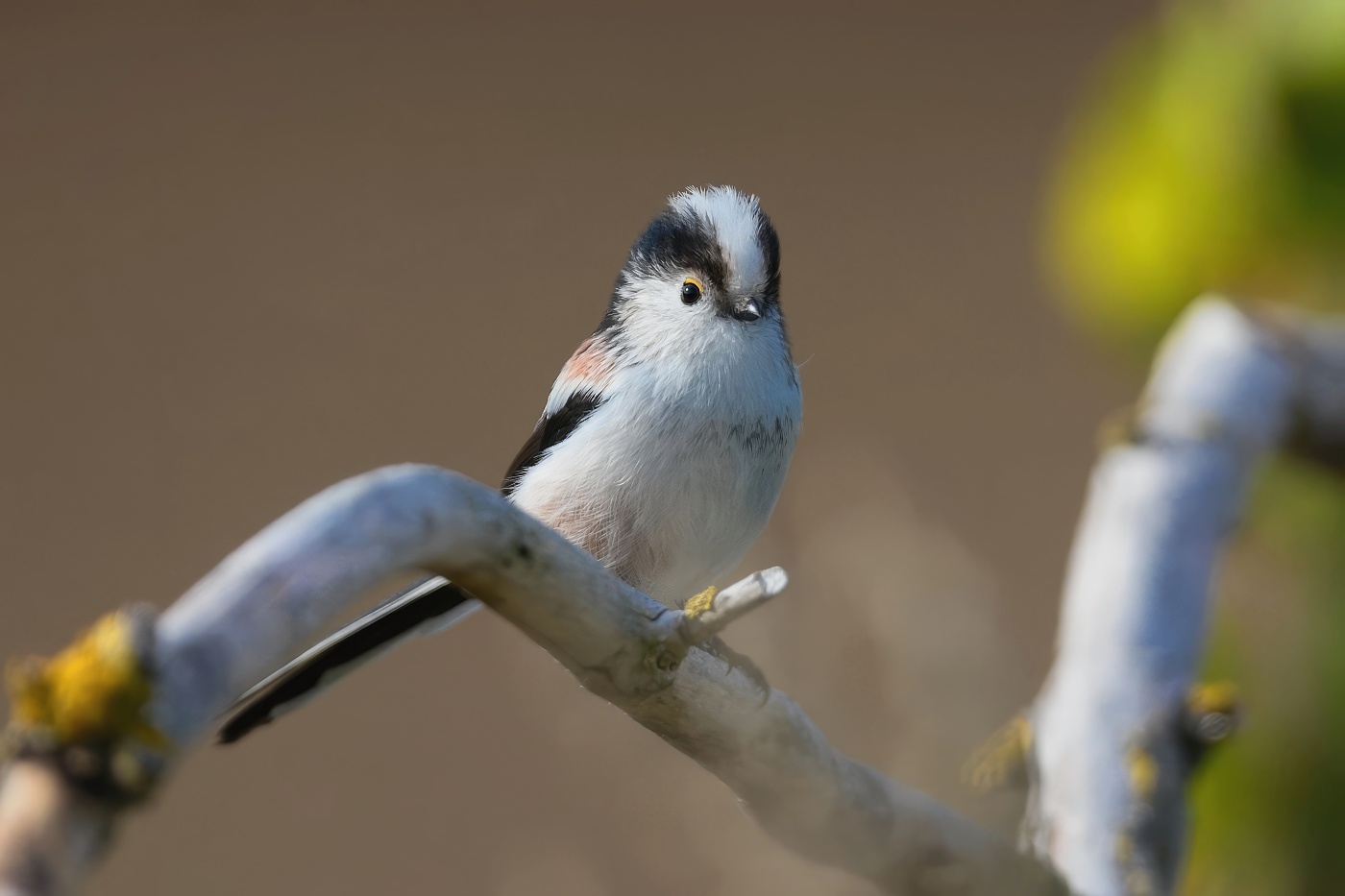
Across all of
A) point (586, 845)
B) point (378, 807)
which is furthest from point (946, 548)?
point (378, 807)

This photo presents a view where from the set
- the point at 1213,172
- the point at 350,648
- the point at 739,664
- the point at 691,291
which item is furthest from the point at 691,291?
the point at 1213,172

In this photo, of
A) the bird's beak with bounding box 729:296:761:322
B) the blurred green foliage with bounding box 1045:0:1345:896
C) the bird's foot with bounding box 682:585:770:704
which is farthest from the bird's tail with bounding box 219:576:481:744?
the blurred green foliage with bounding box 1045:0:1345:896

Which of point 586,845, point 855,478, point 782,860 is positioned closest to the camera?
point 782,860

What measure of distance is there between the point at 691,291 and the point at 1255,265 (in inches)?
70.2

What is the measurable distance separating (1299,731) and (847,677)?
1044 millimetres

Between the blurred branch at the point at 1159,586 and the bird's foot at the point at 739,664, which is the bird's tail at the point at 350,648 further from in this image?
the blurred branch at the point at 1159,586

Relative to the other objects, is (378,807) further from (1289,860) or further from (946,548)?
(1289,860)

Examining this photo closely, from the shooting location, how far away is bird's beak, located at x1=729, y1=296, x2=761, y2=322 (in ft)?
5.95

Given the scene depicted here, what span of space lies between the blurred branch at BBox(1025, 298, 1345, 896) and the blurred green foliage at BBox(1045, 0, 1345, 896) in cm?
35

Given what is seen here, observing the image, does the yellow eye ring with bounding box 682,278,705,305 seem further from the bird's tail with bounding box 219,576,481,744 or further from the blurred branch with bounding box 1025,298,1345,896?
the blurred branch with bounding box 1025,298,1345,896

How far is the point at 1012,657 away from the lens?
8.54 feet

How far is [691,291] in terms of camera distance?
1.85 m

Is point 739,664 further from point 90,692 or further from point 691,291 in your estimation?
point 90,692

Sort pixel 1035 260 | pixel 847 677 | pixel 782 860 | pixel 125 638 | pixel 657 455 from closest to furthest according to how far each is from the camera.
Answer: pixel 125 638 → pixel 657 455 → pixel 782 860 → pixel 847 677 → pixel 1035 260
